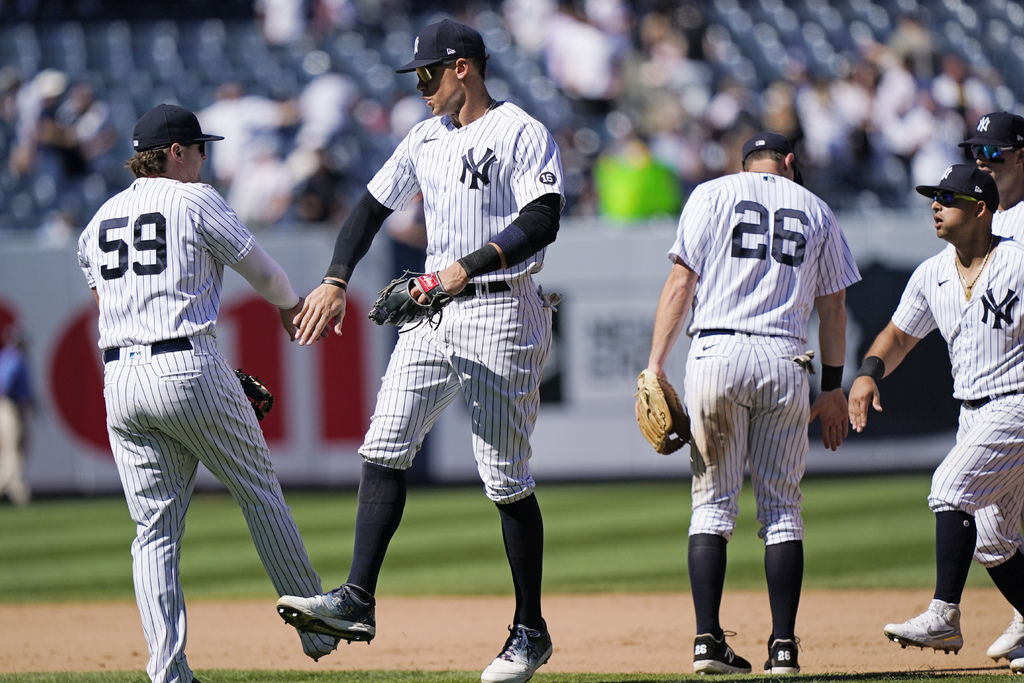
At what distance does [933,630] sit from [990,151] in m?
1.88

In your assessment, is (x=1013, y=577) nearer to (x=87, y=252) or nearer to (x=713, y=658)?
(x=713, y=658)

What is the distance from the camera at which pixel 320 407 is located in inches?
450

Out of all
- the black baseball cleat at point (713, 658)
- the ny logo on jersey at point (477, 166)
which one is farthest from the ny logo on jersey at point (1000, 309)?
the ny logo on jersey at point (477, 166)

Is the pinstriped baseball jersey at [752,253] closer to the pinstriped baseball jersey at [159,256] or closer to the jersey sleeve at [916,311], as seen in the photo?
the jersey sleeve at [916,311]

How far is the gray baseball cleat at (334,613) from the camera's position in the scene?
400cm

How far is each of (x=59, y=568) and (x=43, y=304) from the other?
3848 millimetres

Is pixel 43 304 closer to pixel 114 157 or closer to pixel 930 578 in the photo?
pixel 114 157

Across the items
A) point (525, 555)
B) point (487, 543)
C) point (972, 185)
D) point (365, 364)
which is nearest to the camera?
point (525, 555)

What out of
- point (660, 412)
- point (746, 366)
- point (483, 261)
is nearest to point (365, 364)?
point (660, 412)

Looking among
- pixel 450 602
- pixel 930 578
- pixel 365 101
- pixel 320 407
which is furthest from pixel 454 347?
pixel 365 101

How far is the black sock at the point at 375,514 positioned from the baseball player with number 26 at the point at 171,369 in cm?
21

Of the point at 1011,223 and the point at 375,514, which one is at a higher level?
the point at 1011,223

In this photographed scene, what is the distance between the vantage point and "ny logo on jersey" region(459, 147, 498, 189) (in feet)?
13.6

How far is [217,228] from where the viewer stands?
4090mm
